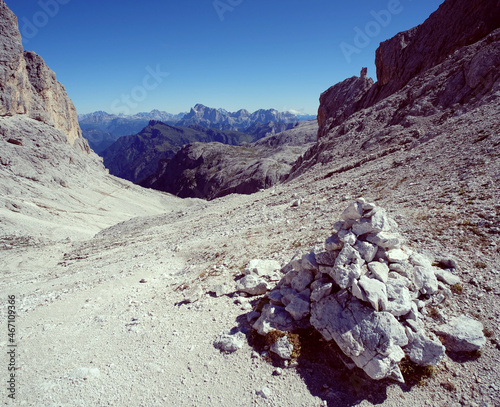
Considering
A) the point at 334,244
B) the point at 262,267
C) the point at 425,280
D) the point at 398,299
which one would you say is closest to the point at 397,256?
the point at 425,280

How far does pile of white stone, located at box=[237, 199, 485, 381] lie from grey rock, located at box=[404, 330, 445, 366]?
0.09 ft

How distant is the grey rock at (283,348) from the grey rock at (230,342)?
125cm

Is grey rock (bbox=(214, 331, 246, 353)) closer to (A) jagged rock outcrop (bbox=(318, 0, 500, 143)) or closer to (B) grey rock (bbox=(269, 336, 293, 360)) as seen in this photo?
(B) grey rock (bbox=(269, 336, 293, 360))

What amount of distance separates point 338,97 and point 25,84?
3731 inches

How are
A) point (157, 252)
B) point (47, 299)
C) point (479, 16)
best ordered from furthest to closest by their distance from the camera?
point (479, 16) < point (157, 252) < point (47, 299)

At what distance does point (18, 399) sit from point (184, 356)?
5612mm

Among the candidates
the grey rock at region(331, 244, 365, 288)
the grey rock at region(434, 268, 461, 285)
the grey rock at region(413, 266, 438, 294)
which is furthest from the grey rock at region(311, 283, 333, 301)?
the grey rock at region(434, 268, 461, 285)

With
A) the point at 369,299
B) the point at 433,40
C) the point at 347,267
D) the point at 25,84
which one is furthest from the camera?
the point at 25,84

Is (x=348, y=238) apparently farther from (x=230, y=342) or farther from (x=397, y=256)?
(x=230, y=342)

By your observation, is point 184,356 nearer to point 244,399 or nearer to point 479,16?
point 244,399

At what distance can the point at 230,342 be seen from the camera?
10.4 metres

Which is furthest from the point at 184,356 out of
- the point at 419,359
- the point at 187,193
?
the point at 187,193

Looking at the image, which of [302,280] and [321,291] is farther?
[302,280]

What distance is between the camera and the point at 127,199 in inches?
3403
